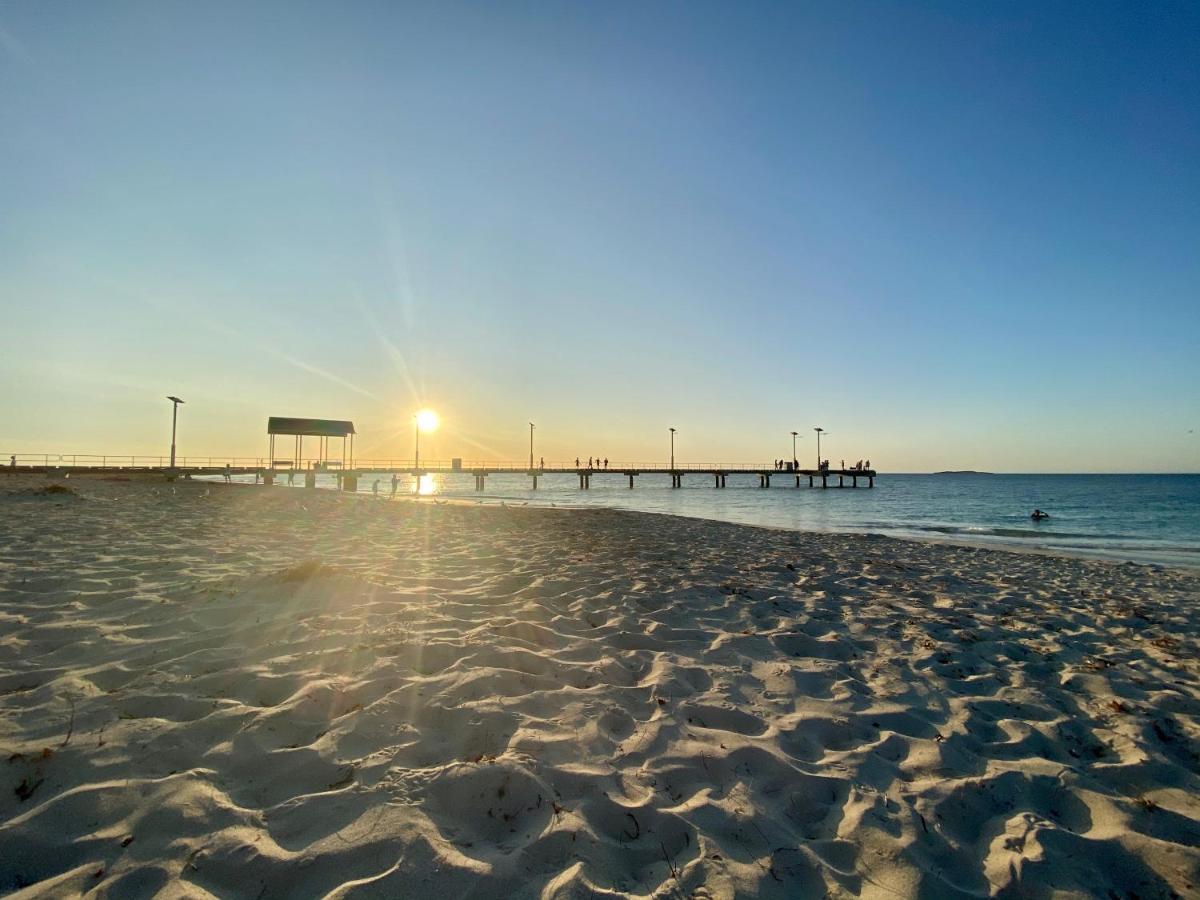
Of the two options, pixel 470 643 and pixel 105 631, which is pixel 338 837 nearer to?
pixel 470 643

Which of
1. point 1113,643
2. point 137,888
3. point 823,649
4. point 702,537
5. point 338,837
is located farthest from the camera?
point 702,537

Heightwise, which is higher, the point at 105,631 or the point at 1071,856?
the point at 105,631

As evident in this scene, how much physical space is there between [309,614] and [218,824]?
2.94 metres

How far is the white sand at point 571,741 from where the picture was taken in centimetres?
206

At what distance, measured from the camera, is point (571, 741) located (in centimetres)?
294

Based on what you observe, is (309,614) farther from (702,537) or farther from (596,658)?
(702,537)

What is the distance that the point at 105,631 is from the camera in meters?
4.11

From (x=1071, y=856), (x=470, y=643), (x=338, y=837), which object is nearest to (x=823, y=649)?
(x=1071, y=856)

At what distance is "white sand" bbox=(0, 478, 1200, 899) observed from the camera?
2059 mm

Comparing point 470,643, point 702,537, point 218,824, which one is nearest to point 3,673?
point 218,824

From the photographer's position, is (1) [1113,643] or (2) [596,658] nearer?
(2) [596,658]

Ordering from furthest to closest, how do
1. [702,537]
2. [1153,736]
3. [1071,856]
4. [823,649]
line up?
[702,537], [823,649], [1153,736], [1071,856]

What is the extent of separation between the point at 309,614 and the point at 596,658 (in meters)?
2.57

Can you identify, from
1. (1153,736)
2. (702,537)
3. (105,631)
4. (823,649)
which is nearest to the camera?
(1153,736)
